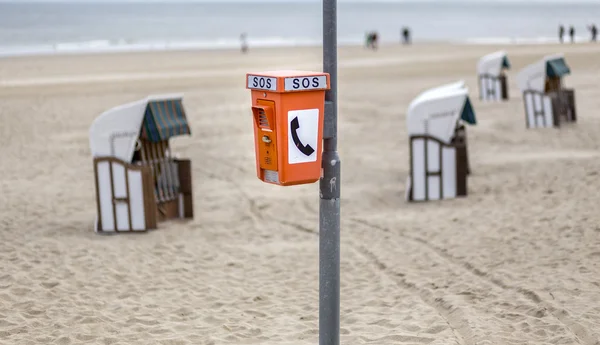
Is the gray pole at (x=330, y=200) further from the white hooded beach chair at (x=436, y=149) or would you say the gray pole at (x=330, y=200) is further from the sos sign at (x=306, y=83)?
the white hooded beach chair at (x=436, y=149)

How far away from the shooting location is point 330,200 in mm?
4469

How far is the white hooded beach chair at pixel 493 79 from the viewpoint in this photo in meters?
20.6

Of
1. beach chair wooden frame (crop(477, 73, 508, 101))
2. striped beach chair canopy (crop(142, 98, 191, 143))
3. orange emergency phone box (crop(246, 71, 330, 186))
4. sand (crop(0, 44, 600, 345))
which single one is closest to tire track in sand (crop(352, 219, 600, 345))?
sand (crop(0, 44, 600, 345))

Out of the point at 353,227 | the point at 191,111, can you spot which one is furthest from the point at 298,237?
the point at 191,111

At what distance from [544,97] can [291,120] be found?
12522mm

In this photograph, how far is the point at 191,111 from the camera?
19688mm

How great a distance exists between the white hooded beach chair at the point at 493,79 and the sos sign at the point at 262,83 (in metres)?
16.9

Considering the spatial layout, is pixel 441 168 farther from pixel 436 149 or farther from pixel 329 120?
pixel 329 120

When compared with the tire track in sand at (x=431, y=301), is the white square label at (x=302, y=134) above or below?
above

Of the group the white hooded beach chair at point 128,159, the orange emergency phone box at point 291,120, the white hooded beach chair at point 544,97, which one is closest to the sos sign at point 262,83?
the orange emergency phone box at point 291,120

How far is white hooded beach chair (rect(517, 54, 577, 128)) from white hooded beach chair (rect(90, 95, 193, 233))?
8797 mm

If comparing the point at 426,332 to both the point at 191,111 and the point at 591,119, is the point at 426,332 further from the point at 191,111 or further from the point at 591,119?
the point at 191,111

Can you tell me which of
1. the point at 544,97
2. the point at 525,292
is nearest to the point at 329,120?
the point at 525,292

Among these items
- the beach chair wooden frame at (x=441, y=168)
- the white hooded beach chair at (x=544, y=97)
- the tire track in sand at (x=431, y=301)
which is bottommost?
the tire track in sand at (x=431, y=301)
